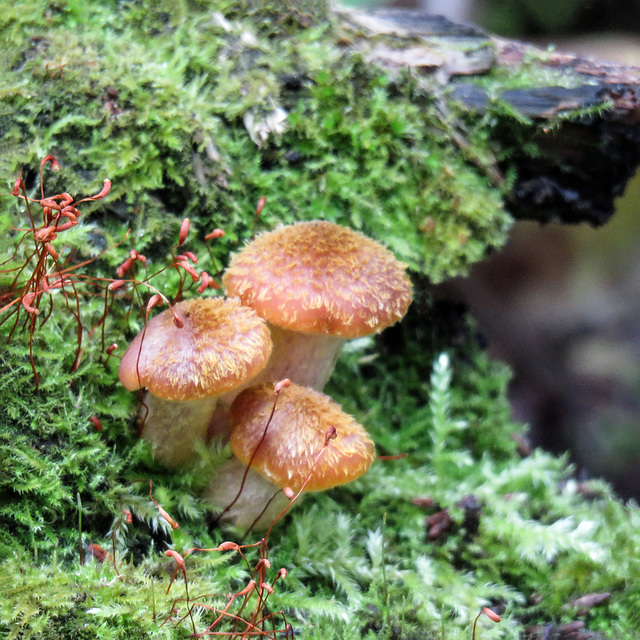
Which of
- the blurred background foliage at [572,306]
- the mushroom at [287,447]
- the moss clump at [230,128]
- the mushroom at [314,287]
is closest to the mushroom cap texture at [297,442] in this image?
the mushroom at [287,447]

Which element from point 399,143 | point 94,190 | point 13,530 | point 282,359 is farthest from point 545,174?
point 13,530

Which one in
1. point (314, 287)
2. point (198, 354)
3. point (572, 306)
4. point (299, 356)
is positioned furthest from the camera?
point (572, 306)

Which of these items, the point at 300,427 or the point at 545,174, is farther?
the point at 545,174

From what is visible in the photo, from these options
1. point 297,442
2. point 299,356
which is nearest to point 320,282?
point 299,356

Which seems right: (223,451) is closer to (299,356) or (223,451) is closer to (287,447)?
(287,447)

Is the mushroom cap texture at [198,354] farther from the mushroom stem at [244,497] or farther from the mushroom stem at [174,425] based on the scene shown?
the mushroom stem at [244,497]

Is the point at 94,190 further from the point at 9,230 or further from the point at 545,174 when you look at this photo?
the point at 545,174
